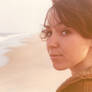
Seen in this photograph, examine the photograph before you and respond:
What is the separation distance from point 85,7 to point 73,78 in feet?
0.51

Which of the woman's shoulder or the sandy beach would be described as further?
the sandy beach

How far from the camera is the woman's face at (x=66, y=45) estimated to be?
25.0 inches

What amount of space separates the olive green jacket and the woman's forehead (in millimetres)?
128

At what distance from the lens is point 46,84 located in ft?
6.11

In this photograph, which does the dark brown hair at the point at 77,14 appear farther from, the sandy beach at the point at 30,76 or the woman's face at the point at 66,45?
the sandy beach at the point at 30,76

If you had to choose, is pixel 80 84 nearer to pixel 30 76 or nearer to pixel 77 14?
pixel 77 14

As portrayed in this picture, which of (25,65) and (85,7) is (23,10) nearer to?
(25,65)

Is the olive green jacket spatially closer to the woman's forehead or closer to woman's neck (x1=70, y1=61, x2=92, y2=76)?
woman's neck (x1=70, y1=61, x2=92, y2=76)

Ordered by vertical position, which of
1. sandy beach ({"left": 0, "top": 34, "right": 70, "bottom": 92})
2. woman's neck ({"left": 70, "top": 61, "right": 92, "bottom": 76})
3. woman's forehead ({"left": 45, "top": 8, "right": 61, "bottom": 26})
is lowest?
sandy beach ({"left": 0, "top": 34, "right": 70, "bottom": 92})

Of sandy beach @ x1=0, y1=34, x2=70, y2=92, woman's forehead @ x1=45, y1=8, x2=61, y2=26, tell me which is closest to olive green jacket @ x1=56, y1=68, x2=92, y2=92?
woman's forehead @ x1=45, y1=8, x2=61, y2=26

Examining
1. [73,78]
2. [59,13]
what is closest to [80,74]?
[73,78]

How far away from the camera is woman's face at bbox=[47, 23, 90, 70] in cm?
63

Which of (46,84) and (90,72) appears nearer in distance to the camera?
(90,72)

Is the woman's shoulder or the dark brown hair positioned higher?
the dark brown hair
